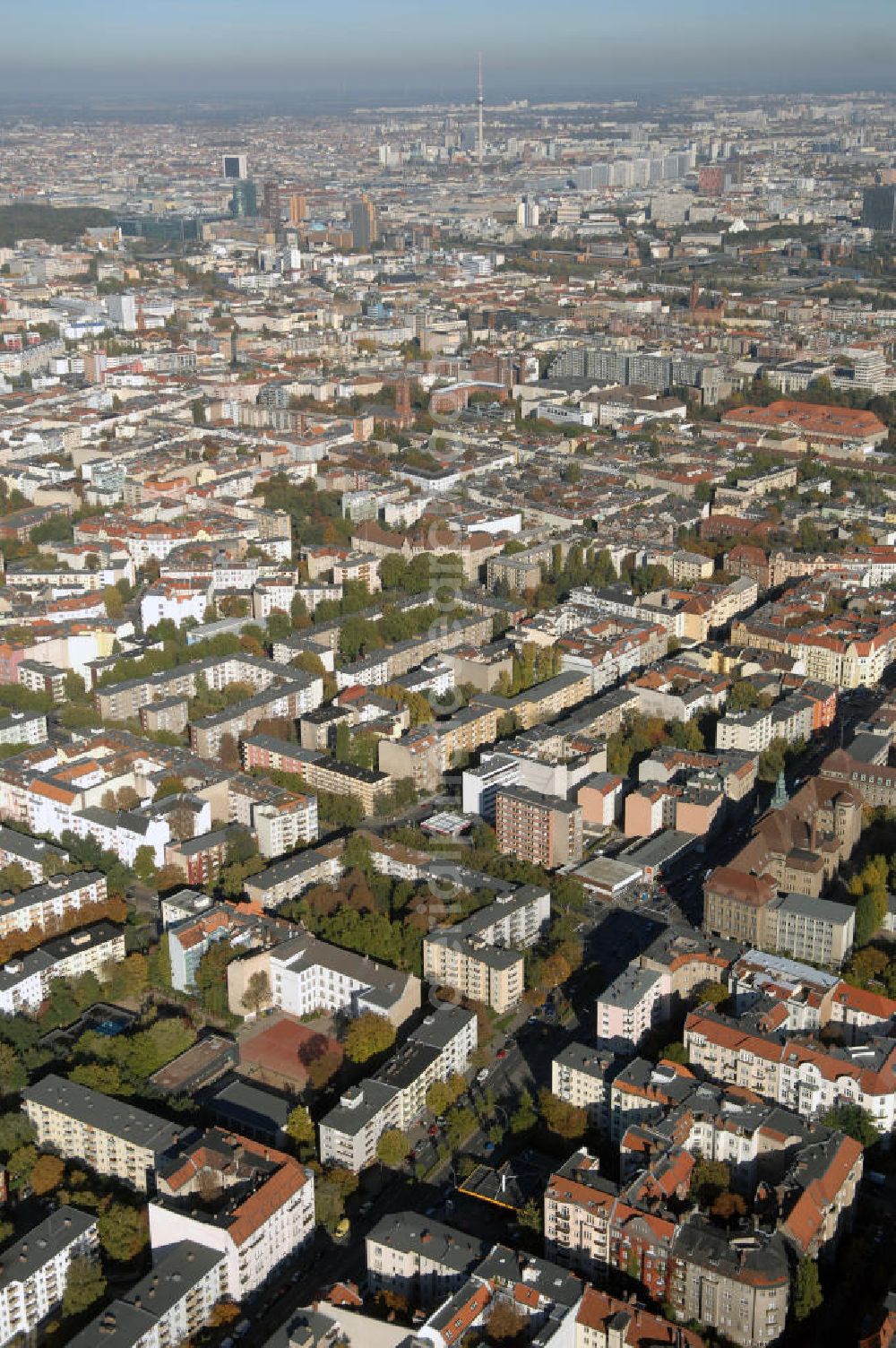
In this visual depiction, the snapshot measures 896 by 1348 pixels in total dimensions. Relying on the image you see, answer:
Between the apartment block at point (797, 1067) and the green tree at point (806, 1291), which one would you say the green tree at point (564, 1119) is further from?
the green tree at point (806, 1291)

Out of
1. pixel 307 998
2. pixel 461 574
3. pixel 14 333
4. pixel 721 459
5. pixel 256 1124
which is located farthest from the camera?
pixel 14 333

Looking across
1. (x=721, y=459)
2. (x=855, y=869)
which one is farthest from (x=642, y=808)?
(x=721, y=459)

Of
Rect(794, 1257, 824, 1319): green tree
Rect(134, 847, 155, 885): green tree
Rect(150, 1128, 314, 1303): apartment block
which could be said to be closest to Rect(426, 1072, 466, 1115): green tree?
Rect(150, 1128, 314, 1303): apartment block

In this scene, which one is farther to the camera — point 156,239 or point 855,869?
point 156,239

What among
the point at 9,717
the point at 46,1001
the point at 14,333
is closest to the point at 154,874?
the point at 46,1001

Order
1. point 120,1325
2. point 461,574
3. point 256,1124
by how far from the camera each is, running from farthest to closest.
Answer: point 461,574
point 256,1124
point 120,1325

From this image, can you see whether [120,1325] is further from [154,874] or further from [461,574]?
[461,574]

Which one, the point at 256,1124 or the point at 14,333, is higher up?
the point at 14,333

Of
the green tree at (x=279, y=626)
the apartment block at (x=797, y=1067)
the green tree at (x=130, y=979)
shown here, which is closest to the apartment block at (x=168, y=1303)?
the green tree at (x=130, y=979)
